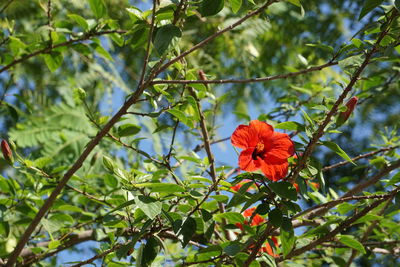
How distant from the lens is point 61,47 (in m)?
1.62

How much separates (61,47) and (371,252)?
3.34 ft

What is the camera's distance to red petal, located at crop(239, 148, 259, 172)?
111cm

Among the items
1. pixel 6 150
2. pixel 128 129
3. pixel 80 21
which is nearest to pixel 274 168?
pixel 128 129

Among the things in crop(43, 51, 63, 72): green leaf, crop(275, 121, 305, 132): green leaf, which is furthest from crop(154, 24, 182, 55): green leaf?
crop(43, 51, 63, 72): green leaf

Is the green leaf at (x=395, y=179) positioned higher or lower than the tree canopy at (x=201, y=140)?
lower

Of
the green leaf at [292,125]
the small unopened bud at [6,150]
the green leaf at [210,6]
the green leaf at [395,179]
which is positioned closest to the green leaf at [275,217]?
the green leaf at [292,125]

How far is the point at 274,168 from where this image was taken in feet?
3.58

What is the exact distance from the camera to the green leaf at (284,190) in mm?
1021

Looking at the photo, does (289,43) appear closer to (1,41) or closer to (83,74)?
(83,74)

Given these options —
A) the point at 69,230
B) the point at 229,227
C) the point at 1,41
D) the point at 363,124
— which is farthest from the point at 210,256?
the point at 363,124

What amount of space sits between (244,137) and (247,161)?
4.0 inches

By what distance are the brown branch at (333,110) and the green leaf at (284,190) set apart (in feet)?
0.14

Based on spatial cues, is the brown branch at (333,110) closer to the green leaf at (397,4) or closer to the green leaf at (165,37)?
the green leaf at (397,4)

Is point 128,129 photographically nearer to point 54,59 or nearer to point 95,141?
point 95,141
